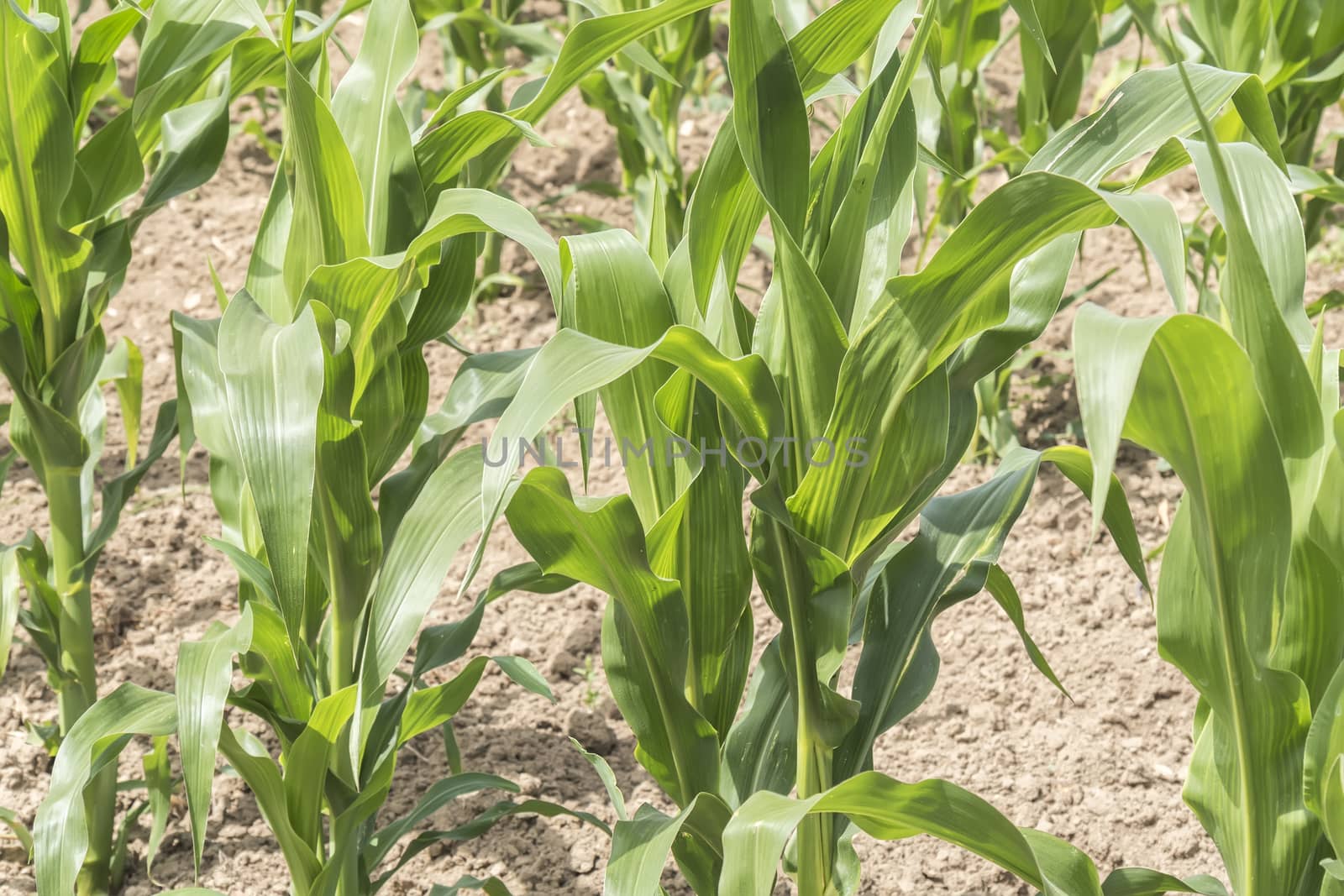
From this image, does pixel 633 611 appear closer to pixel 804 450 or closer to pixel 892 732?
pixel 804 450

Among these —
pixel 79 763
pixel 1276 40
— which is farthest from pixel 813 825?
pixel 1276 40

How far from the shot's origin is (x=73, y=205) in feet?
4.23

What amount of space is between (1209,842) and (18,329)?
56.7 inches

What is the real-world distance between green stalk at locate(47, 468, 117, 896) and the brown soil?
70 mm

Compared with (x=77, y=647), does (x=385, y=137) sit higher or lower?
higher

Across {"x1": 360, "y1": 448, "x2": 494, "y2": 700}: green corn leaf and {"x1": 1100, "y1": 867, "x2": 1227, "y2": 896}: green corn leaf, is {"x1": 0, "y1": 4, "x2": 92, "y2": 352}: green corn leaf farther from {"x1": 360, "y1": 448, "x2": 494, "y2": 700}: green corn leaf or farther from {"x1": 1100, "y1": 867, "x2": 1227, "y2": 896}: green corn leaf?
{"x1": 1100, "y1": 867, "x2": 1227, "y2": 896}: green corn leaf

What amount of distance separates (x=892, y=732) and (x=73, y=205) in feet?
3.95

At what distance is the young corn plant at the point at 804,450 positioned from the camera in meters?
0.91

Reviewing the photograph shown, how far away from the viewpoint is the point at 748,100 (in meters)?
0.94

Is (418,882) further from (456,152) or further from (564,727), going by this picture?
(456,152)

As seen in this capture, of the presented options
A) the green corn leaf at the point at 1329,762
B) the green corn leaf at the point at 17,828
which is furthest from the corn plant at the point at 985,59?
the green corn leaf at the point at 17,828

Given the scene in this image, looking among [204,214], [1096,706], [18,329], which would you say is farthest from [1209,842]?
[204,214]

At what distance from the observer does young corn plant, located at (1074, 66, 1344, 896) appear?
785 mm

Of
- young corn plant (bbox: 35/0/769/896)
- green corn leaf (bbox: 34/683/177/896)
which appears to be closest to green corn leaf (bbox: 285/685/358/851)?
young corn plant (bbox: 35/0/769/896)
